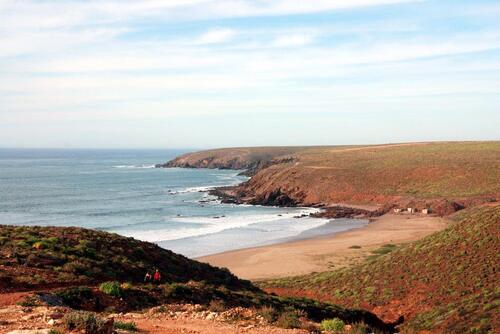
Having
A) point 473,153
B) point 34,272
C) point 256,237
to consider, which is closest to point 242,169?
point 473,153

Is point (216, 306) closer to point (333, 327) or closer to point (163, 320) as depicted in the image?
point (163, 320)

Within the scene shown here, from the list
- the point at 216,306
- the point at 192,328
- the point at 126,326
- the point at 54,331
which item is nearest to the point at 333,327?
the point at 192,328

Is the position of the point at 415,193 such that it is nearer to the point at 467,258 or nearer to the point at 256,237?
the point at 256,237

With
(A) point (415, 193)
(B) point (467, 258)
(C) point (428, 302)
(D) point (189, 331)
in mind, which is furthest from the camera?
(A) point (415, 193)

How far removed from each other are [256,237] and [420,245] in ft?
81.8

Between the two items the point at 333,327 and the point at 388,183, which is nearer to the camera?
the point at 333,327

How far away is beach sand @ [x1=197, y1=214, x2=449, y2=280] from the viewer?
3869cm

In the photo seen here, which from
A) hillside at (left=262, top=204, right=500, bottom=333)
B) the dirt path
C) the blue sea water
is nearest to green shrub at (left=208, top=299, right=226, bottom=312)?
the dirt path

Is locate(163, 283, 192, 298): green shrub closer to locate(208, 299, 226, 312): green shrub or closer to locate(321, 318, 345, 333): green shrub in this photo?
locate(208, 299, 226, 312): green shrub

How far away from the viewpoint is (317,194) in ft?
282

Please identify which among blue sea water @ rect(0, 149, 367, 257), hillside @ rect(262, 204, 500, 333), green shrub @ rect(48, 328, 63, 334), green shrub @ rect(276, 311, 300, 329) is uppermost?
green shrub @ rect(48, 328, 63, 334)

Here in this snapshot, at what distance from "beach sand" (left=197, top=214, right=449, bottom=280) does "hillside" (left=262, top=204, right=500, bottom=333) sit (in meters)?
4.27

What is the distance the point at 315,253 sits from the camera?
145ft

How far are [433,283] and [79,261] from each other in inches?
695
